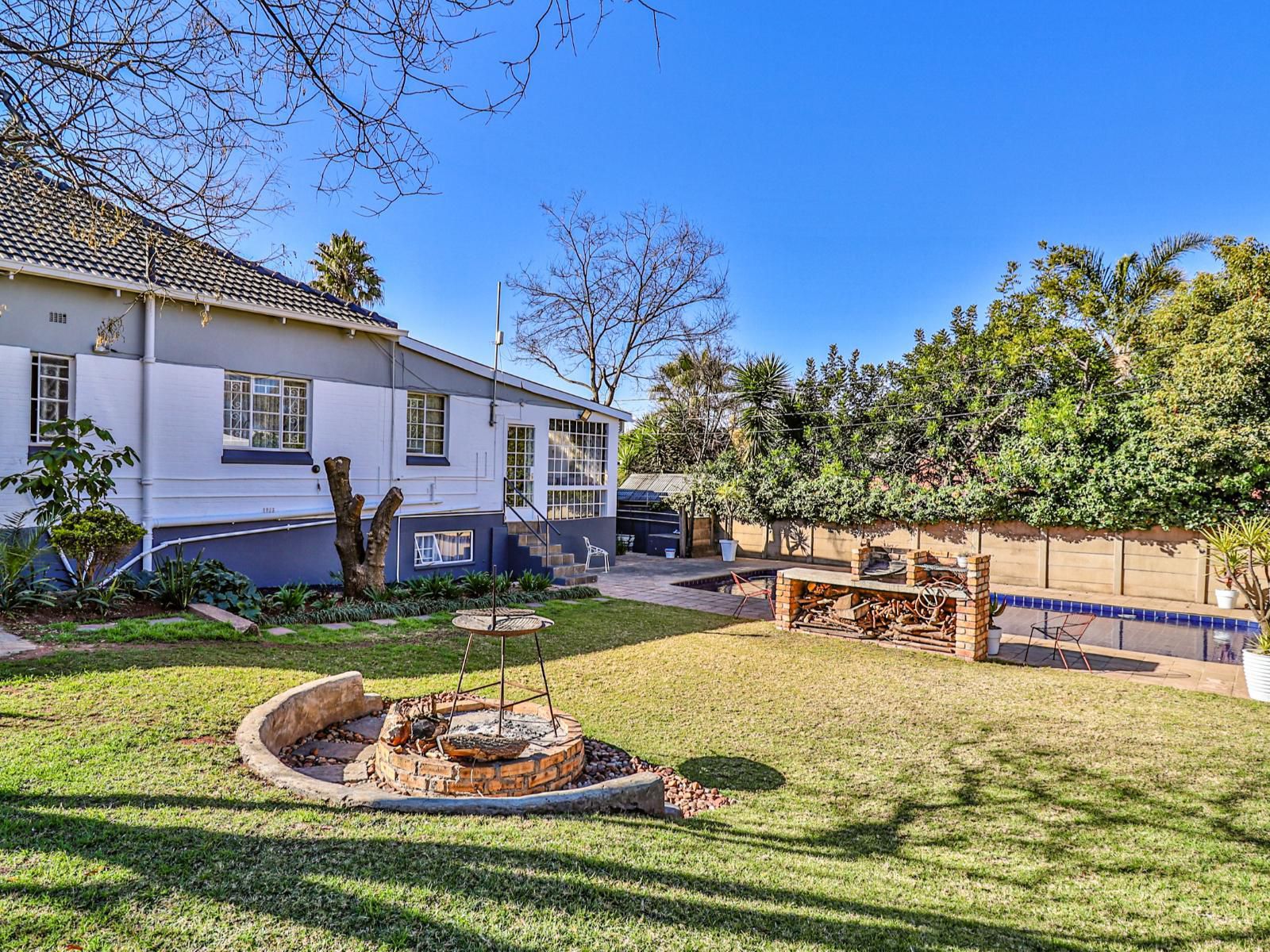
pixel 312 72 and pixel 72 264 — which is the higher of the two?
pixel 72 264

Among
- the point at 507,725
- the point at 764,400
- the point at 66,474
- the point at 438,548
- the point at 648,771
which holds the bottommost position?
the point at 648,771

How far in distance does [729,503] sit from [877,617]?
10416 mm

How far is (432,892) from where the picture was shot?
277 centimetres

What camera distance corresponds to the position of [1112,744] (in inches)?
235

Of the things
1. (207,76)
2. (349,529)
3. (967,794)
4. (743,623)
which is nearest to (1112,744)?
(967,794)

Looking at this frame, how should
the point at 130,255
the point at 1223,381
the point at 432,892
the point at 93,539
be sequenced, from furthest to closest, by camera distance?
the point at 1223,381
the point at 130,255
the point at 93,539
the point at 432,892

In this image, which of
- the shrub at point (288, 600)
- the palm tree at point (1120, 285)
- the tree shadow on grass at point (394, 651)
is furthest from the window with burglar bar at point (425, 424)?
the palm tree at point (1120, 285)

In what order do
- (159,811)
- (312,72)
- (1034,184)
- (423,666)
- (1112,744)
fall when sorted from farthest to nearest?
1. (1034,184)
2. (423,666)
3. (1112,744)
4. (312,72)
5. (159,811)

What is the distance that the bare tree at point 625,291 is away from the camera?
25.9m

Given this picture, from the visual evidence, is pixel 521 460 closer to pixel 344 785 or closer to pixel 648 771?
pixel 648 771

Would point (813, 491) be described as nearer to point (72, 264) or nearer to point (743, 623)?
point (743, 623)

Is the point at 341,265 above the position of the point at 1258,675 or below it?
above

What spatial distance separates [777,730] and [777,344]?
757 inches

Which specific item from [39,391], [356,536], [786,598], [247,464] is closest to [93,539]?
[39,391]
